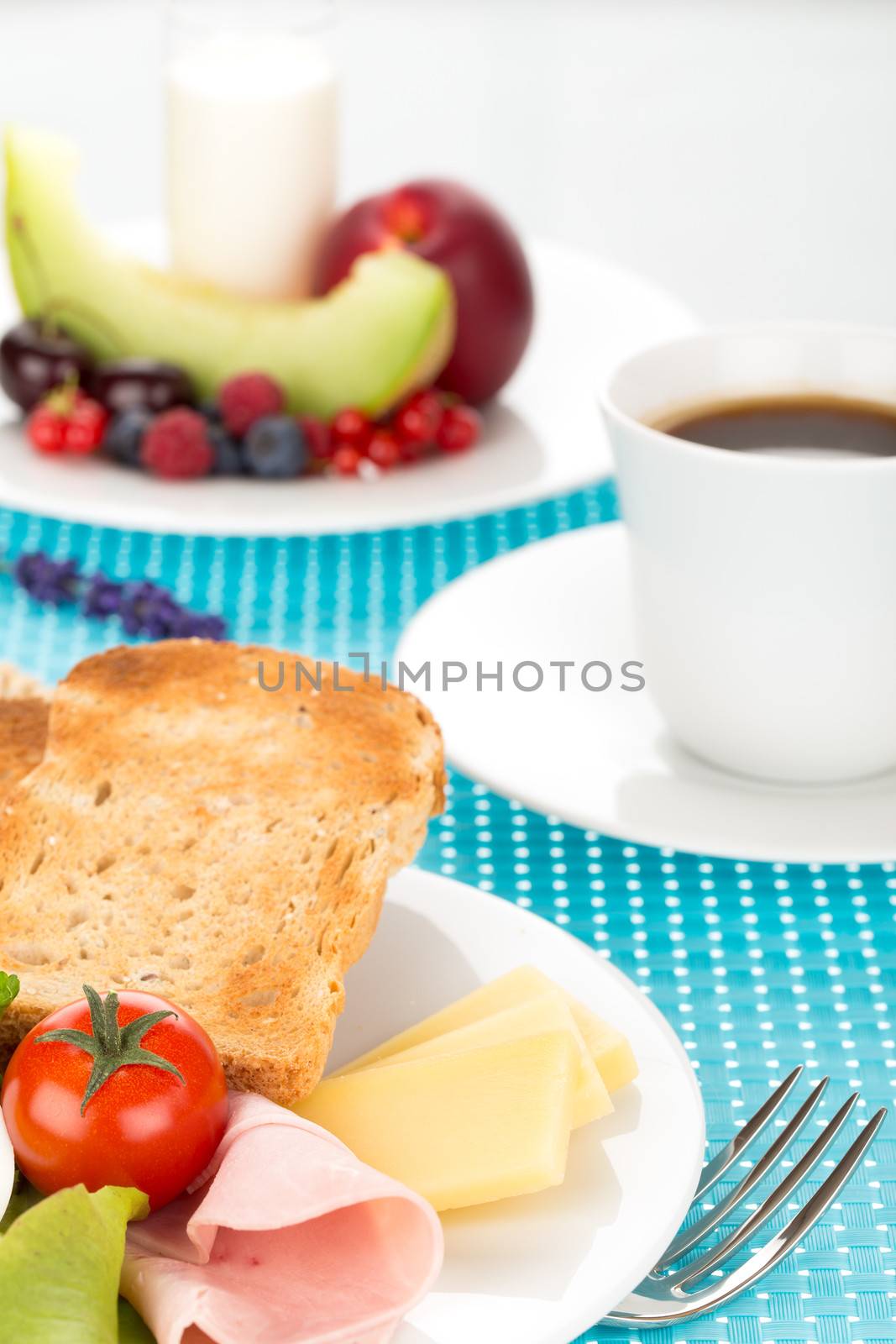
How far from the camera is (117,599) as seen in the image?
157cm

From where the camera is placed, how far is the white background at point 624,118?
3297mm

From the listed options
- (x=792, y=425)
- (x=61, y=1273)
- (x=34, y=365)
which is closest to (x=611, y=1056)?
(x=61, y=1273)

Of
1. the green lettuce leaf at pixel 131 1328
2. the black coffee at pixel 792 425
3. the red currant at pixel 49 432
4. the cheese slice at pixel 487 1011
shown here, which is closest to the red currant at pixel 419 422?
the red currant at pixel 49 432

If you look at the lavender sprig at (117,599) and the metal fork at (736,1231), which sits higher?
the metal fork at (736,1231)

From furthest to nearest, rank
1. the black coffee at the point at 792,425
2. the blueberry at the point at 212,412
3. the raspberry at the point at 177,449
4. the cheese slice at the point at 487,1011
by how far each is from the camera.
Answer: the blueberry at the point at 212,412 → the raspberry at the point at 177,449 → the black coffee at the point at 792,425 → the cheese slice at the point at 487,1011

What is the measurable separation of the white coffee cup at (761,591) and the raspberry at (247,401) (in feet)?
1.98

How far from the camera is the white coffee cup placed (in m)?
1.19

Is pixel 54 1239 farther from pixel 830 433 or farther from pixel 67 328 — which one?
pixel 67 328

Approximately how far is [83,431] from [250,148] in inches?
22.0

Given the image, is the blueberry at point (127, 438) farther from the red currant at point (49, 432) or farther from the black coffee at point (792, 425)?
the black coffee at point (792, 425)

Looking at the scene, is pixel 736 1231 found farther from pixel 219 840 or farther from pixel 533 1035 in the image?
pixel 219 840

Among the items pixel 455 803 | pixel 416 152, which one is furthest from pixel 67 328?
pixel 416 152

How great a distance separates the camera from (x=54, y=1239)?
735 mm

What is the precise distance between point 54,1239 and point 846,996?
58cm
